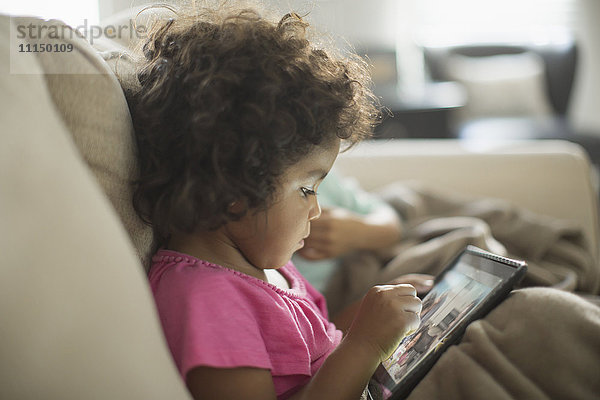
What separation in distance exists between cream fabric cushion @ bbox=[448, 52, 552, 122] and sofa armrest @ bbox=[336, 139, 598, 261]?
2.11 m

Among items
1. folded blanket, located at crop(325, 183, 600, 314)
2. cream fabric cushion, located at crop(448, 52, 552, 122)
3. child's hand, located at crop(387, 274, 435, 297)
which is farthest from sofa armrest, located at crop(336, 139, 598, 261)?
cream fabric cushion, located at crop(448, 52, 552, 122)

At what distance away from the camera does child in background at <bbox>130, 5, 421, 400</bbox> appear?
1.73 feet

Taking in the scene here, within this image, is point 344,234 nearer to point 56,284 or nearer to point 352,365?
point 352,365

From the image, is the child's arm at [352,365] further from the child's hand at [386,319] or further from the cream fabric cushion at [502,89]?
the cream fabric cushion at [502,89]

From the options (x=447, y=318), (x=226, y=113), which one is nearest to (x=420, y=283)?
Result: (x=447, y=318)

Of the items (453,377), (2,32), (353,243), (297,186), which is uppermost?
(2,32)

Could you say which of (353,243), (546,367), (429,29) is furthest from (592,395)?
(429,29)

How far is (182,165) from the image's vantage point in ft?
1.83

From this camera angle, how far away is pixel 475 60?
3664 millimetres

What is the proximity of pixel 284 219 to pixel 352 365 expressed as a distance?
0.51 feet

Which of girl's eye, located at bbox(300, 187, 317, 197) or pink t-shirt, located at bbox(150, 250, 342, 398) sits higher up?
girl's eye, located at bbox(300, 187, 317, 197)

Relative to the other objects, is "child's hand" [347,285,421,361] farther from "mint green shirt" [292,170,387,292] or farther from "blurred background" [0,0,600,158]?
"blurred background" [0,0,600,158]

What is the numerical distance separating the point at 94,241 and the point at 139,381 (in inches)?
4.3

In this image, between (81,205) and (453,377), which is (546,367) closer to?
(453,377)
